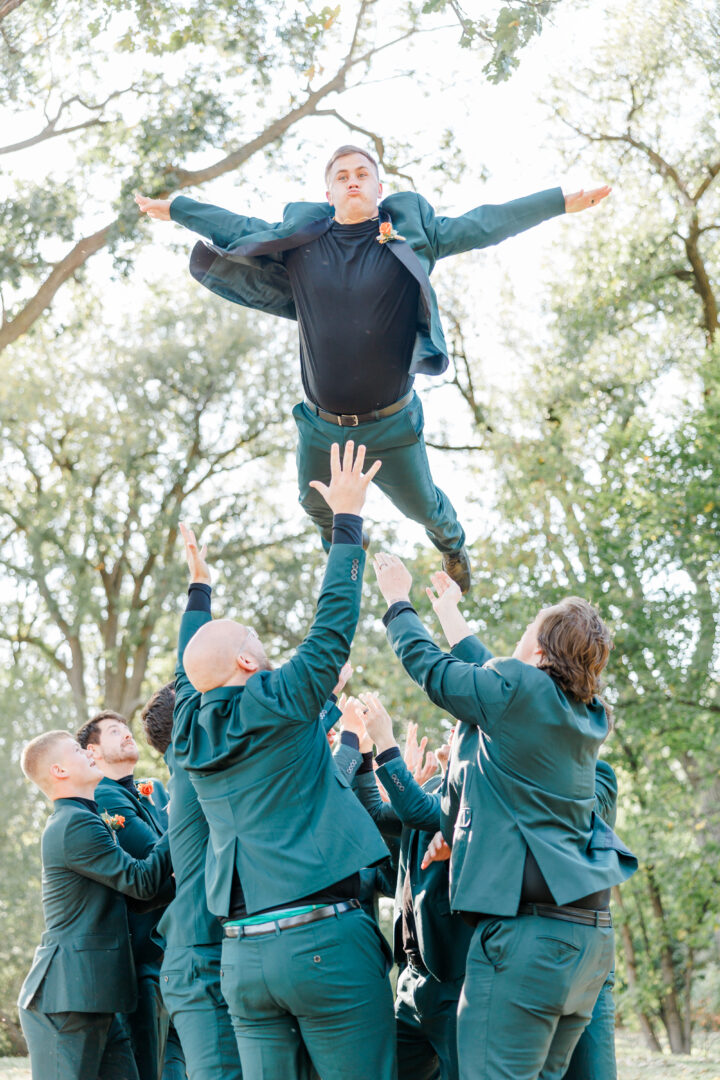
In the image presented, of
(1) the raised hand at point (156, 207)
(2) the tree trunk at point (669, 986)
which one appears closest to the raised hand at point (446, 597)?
(1) the raised hand at point (156, 207)

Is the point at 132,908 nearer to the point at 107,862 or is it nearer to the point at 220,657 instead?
the point at 107,862

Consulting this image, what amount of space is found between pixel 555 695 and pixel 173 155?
917 centimetres

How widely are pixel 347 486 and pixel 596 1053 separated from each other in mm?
2243

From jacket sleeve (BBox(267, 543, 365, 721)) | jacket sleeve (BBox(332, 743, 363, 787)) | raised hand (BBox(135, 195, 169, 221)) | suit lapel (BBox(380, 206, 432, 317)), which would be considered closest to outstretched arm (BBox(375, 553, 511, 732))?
jacket sleeve (BBox(267, 543, 365, 721))

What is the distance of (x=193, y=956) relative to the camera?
3.99m

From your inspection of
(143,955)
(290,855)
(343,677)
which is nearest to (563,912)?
(290,855)

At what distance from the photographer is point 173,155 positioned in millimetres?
11117

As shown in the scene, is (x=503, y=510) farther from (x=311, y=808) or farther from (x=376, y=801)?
(x=311, y=808)

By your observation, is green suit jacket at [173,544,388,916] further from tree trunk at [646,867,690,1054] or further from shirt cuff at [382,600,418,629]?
tree trunk at [646,867,690,1054]

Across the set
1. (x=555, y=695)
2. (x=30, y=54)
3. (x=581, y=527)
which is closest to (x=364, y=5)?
(x=30, y=54)

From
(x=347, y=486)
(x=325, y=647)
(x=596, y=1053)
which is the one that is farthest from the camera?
(x=596, y=1053)

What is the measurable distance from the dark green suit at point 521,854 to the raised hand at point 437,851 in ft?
1.17

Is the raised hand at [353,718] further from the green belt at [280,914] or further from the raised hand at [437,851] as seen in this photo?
the green belt at [280,914]

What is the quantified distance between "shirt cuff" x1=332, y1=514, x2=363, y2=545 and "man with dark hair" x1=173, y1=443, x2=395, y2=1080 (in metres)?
0.04
